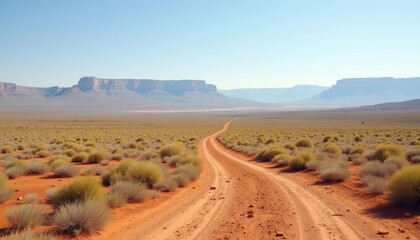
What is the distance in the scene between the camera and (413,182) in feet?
35.5

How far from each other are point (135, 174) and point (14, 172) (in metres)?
6.81

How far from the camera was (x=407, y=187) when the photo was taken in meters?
10.9

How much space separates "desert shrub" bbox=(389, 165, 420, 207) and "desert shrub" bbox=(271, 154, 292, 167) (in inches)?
433

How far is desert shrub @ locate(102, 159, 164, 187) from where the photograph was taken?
14.7m

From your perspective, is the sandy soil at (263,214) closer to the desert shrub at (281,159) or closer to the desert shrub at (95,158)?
the desert shrub at (281,159)

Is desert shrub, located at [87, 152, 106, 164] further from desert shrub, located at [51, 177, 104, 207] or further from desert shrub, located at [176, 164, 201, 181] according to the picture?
desert shrub, located at [51, 177, 104, 207]

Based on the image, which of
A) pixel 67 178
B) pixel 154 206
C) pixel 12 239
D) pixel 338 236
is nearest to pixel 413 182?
pixel 338 236

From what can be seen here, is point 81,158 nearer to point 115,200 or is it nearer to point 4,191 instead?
point 4,191

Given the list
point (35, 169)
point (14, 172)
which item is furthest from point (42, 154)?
point (14, 172)

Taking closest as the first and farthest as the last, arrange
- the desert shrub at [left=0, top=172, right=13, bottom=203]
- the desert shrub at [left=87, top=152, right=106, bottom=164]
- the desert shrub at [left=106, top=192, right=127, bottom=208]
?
the desert shrub at [left=106, top=192, right=127, bottom=208], the desert shrub at [left=0, top=172, right=13, bottom=203], the desert shrub at [left=87, top=152, right=106, bottom=164]

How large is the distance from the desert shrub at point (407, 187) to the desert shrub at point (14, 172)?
1581 centimetres

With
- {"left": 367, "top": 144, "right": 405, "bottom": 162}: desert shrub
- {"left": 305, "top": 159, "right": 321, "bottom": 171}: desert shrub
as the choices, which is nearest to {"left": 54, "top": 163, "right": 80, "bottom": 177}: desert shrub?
{"left": 305, "top": 159, "right": 321, "bottom": 171}: desert shrub

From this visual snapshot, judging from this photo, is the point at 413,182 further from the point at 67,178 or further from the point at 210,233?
the point at 67,178

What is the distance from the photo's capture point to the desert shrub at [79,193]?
10.3 meters
